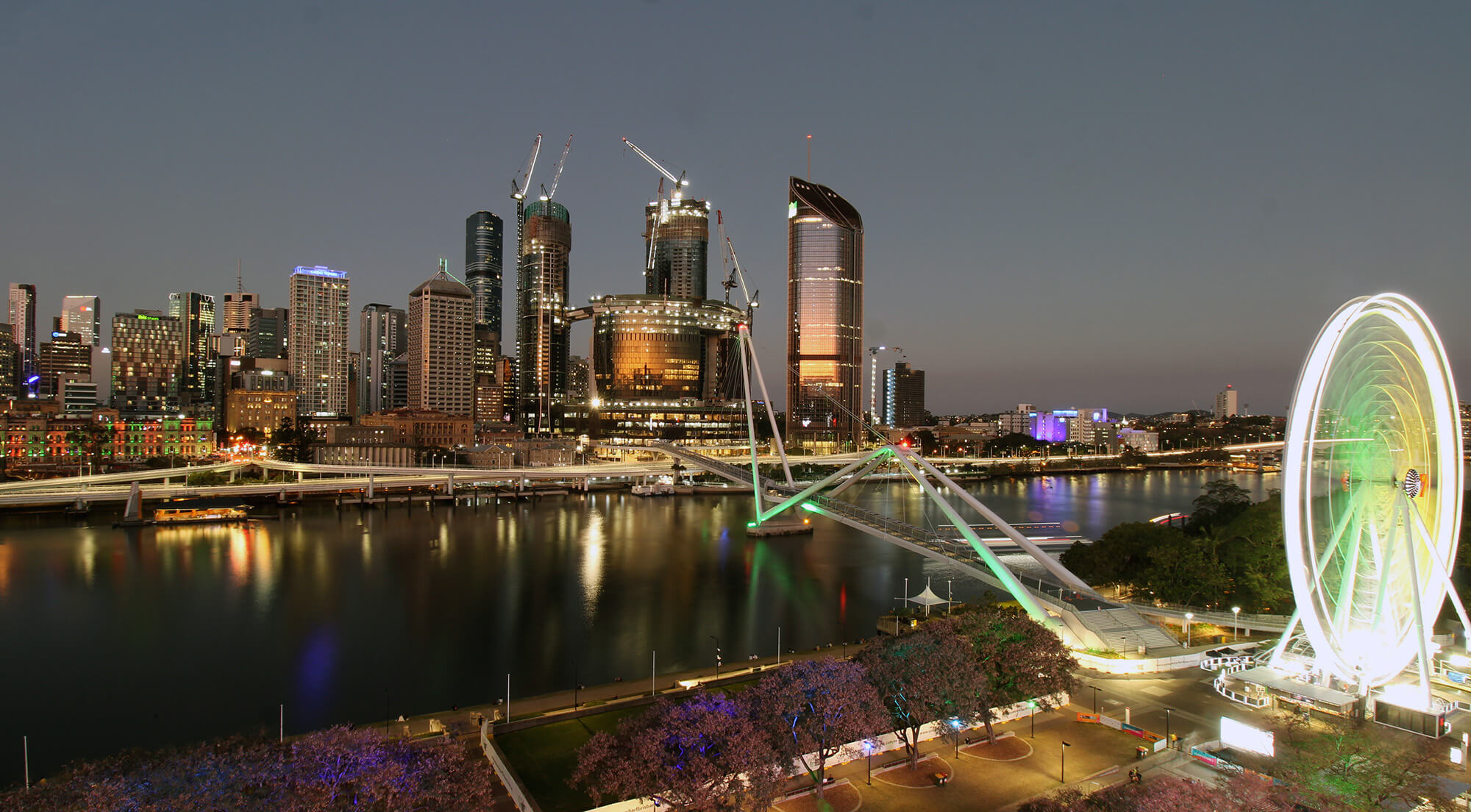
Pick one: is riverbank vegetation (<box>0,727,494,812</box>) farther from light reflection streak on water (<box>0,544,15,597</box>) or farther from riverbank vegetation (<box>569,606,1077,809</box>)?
light reflection streak on water (<box>0,544,15,597</box>)

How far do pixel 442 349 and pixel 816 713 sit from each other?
11871 centimetres

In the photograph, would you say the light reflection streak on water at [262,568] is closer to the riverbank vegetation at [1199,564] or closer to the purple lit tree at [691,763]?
the purple lit tree at [691,763]

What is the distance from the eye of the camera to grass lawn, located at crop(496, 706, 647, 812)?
10.2 m

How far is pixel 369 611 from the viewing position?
23406mm

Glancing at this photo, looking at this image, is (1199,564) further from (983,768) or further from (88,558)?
(88,558)

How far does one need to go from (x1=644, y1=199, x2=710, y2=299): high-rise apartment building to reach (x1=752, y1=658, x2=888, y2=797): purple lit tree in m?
117

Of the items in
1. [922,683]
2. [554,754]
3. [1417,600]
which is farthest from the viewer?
[554,754]

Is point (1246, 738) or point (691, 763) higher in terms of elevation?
point (691, 763)

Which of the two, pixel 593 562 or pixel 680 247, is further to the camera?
pixel 680 247

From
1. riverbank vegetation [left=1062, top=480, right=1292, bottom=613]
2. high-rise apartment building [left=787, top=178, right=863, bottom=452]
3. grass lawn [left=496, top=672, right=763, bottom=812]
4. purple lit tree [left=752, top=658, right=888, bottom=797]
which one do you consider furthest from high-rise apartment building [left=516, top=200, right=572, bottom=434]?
purple lit tree [left=752, top=658, right=888, bottom=797]

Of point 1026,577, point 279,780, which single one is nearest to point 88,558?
point 279,780

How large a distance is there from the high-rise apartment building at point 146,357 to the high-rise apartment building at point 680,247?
72.9 m

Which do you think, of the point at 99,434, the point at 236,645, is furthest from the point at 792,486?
the point at 99,434

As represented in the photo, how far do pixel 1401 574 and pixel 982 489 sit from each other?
51.9 metres
